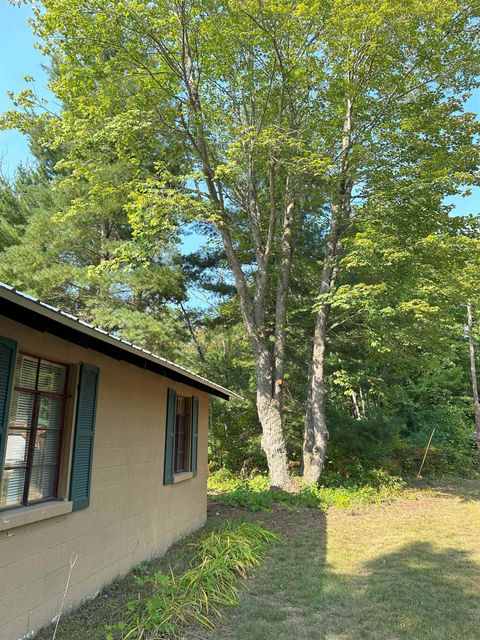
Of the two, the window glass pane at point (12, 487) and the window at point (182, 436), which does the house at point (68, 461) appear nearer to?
the window glass pane at point (12, 487)

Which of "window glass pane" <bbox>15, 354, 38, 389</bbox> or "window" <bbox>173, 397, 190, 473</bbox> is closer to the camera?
"window glass pane" <bbox>15, 354, 38, 389</bbox>

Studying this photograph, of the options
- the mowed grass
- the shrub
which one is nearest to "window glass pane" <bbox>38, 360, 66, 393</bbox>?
the mowed grass

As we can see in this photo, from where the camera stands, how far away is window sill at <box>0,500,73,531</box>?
3.05m

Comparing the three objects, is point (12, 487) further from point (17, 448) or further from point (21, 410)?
point (21, 410)

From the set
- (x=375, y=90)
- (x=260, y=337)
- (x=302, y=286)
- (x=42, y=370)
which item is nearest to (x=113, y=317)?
(x=260, y=337)

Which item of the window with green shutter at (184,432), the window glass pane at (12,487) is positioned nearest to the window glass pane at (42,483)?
the window glass pane at (12,487)

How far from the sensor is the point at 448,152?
1111 centimetres

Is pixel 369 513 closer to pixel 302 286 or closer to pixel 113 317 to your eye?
pixel 302 286

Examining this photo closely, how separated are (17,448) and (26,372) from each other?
23.5 inches

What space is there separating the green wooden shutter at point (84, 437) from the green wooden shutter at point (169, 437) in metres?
2.08

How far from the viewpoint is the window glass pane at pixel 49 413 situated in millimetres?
3783

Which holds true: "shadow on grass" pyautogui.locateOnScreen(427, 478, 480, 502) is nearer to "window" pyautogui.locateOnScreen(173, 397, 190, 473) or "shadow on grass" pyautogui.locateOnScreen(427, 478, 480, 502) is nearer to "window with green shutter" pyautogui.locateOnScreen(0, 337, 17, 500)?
"window" pyautogui.locateOnScreen(173, 397, 190, 473)

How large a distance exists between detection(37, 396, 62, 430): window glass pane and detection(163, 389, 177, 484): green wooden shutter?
248 cm

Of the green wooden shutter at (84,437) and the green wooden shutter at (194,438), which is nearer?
the green wooden shutter at (84,437)
